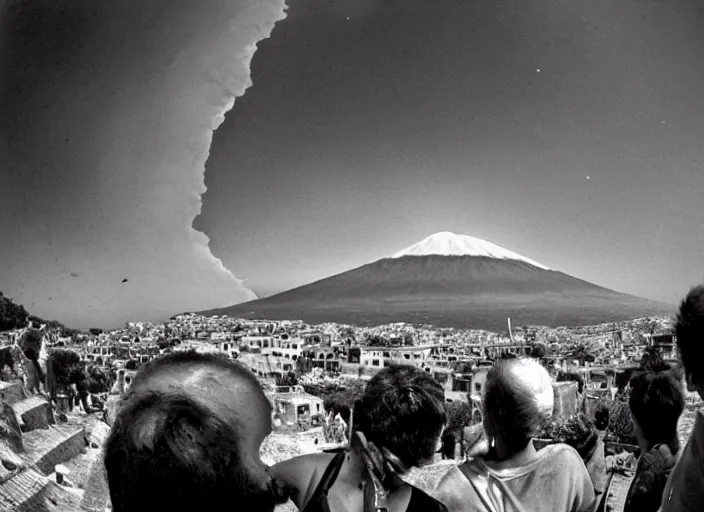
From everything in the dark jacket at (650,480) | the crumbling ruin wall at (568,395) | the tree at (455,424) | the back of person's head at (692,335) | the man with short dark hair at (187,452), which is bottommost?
the tree at (455,424)

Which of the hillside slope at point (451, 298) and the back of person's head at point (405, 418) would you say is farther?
the hillside slope at point (451, 298)

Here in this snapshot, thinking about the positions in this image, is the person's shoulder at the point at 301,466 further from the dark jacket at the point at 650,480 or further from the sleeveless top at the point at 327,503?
the dark jacket at the point at 650,480

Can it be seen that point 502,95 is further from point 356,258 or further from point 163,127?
point 163,127

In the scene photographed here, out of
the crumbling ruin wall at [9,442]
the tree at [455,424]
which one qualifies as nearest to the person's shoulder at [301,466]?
the tree at [455,424]

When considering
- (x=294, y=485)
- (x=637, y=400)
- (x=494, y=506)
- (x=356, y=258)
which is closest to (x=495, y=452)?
(x=494, y=506)

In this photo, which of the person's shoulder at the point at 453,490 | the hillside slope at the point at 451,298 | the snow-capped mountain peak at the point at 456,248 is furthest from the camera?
the hillside slope at the point at 451,298

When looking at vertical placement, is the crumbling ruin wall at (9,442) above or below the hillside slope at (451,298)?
below

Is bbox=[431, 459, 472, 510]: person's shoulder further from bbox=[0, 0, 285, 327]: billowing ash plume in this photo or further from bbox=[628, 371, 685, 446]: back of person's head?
bbox=[0, 0, 285, 327]: billowing ash plume

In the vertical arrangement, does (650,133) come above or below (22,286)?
above
